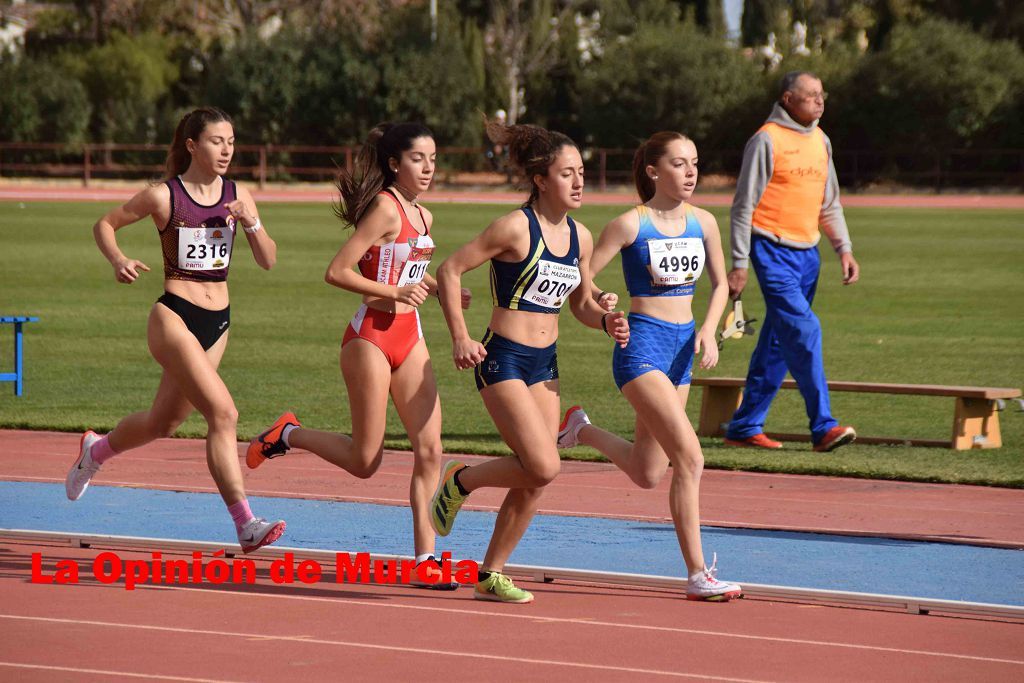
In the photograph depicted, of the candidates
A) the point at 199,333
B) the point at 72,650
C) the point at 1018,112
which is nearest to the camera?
the point at 72,650

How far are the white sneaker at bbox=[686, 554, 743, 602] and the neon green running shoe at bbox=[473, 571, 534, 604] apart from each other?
2.09 feet

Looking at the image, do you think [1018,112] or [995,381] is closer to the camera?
[995,381]

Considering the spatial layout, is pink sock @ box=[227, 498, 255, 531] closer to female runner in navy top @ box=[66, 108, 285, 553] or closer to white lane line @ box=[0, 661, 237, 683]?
female runner in navy top @ box=[66, 108, 285, 553]

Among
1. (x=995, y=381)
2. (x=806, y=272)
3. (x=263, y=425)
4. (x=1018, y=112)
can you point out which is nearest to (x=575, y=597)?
(x=806, y=272)

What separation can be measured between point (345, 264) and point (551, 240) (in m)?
0.89

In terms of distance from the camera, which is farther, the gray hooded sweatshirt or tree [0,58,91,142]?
tree [0,58,91,142]

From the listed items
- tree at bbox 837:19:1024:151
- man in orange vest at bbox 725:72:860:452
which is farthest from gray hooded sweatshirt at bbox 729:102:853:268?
tree at bbox 837:19:1024:151

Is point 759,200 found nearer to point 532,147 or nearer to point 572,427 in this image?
point 572,427

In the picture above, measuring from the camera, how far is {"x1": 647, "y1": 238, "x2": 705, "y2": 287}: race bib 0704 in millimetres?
7113

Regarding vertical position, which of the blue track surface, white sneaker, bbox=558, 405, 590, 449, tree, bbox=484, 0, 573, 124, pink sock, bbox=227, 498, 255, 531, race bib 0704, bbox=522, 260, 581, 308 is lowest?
the blue track surface

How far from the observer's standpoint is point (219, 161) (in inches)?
293

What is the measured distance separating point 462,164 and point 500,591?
54632mm

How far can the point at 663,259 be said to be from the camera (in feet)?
23.3

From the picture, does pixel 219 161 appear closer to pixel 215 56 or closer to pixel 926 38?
pixel 926 38
